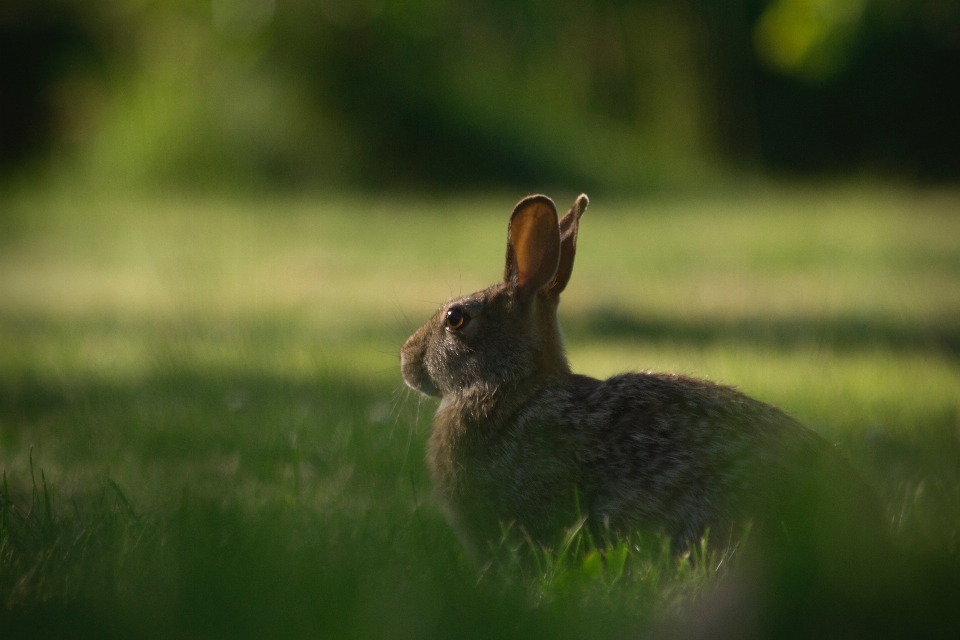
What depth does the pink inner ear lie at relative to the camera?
11.1 ft

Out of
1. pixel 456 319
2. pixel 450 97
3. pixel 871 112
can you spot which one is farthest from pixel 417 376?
pixel 871 112

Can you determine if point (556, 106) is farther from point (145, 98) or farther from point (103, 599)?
point (103, 599)

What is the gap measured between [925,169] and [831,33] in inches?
427

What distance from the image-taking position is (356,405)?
448 centimetres

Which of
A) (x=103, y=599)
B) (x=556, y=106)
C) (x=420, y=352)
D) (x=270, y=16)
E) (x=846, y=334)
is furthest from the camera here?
(x=556, y=106)

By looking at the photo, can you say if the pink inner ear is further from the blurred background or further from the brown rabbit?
the blurred background

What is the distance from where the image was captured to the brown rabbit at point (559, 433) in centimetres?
278

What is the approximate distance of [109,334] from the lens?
656 cm

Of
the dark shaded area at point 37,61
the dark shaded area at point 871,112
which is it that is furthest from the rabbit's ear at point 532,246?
the dark shaded area at point 37,61

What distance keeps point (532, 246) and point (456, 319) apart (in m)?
0.33

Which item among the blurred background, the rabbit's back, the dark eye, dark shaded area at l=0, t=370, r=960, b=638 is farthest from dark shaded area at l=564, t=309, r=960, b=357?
the blurred background

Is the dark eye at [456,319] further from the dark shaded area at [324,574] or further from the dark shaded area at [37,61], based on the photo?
the dark shaded area at [37,61]

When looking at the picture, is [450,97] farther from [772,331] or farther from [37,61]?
[772,331]

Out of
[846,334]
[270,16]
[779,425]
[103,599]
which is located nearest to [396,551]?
[103,599]
